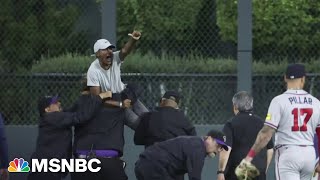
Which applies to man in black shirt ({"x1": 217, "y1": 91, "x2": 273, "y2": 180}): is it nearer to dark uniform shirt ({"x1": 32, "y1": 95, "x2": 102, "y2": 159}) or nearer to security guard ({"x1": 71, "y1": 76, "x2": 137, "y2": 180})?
security guard ({"x1": 71, "y1": 76, "x2": 137, "y2": 180})

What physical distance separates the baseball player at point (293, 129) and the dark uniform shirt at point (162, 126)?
1.17 m

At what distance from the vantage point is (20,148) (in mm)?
12438

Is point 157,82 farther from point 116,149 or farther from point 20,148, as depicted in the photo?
point 116,149

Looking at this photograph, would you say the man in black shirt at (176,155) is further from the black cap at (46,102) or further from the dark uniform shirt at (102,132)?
the black cap at (46,102)

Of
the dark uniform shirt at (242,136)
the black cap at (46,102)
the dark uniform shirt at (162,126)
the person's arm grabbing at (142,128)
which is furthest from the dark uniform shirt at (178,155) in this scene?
the black cap at (46,102)

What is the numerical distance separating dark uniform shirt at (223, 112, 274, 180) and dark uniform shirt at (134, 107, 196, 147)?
46 centimetres

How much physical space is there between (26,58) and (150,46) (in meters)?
1.73

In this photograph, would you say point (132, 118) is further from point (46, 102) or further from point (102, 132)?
point (46, 102)

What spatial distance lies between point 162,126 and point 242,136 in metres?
0.93

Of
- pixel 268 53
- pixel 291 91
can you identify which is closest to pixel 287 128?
pixel 291 91

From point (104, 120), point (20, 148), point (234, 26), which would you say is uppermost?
point (234, 26)

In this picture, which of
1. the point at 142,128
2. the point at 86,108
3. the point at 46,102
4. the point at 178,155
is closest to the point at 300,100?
the point at 178,155

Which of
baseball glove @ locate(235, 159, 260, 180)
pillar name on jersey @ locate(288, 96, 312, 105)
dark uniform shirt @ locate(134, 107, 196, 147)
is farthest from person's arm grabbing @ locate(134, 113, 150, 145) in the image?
pillar name on jersey @ locate(288, 96, 312, 105)

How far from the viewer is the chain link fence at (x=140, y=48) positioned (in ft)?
40.5
